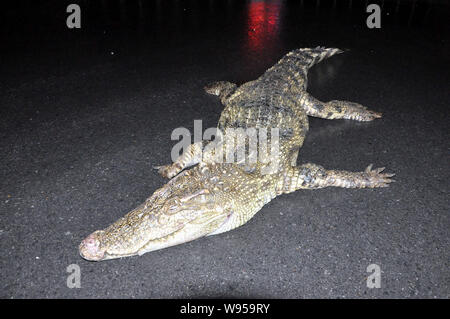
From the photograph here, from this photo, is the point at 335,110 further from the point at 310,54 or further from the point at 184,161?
the point at 184,161

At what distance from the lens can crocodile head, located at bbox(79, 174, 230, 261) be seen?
2248 mm

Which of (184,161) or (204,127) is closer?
(184,161)

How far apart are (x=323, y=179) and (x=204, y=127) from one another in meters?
1.62

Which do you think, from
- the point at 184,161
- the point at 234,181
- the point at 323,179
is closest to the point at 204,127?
the point at 184,161

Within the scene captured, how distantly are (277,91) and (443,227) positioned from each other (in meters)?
2.03

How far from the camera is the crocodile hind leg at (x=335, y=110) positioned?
3920 millimetres

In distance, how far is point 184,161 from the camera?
3195 millimetres

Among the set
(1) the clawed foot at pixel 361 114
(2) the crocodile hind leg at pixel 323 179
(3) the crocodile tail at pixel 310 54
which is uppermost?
(3) the crocodile tail at pixel 310 54

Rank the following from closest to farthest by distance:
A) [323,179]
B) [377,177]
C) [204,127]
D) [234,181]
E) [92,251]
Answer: [92,251]
[234,181]
[323,179]
[377,177]
[204,127]

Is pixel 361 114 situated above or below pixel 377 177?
above

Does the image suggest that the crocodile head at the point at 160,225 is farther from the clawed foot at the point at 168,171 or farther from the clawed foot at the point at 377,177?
the clawed foot at the point at 377,177

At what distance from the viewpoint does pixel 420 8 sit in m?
8.07

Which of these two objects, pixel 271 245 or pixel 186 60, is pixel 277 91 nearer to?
pixel 271 245

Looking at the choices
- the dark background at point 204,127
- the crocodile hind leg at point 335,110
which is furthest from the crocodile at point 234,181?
the dark background at point 204,127
